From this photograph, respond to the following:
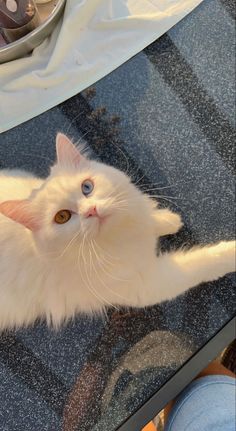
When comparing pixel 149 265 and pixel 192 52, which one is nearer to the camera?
pixel 149 265

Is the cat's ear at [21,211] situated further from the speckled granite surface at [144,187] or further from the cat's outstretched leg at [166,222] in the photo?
the speckled granite surface at [144,187]

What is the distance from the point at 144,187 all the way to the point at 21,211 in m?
0.50

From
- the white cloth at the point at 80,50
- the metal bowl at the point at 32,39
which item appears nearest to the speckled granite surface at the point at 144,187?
the white cloth at the point at 80,50

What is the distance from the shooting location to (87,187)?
0.78 metres

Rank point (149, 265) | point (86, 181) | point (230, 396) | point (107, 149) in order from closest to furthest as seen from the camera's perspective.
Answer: point (86, 181) < point (149, 265) < point (230, 396) < point (107, 149)

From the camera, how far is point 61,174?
81cm

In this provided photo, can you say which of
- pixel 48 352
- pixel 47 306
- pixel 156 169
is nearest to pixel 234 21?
pixel 156 169

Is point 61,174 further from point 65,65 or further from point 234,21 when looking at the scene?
point 234,21

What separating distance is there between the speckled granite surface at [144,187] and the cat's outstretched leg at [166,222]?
64 mm

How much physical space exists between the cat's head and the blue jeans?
57 centimetres

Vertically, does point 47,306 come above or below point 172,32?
below

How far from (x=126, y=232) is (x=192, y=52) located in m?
0.69

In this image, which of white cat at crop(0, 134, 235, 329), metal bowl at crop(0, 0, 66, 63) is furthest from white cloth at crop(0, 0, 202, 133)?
white cat at crop(0, 134, 235, 329)

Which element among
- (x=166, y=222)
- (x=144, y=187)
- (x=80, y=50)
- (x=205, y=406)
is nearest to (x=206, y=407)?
(x=205, y=406)
